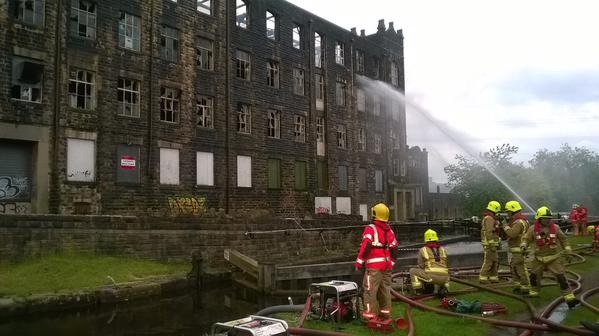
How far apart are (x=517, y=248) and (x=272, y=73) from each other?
2480 centimetres

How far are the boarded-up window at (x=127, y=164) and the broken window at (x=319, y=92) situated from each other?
639 inches

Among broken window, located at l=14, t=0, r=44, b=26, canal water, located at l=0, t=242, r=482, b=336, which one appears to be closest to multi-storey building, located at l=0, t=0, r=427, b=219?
broken window, located at l=14, t=0, r=44, b=26

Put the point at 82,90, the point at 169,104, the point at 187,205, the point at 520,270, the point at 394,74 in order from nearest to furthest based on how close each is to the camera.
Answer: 1. the point at 520,270
2. the point at 82,90
3. the point at 187,205
4. the point at 169,104
5. the point at 394,74

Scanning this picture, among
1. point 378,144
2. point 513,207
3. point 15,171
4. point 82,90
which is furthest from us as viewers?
point 378,144

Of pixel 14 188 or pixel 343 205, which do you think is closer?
pixel 14 188

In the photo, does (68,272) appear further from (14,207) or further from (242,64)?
(242,64)

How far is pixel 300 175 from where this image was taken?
35.2m

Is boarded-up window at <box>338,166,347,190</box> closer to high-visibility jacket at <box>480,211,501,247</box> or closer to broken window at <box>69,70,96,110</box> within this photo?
broken window at <box>69,70,96,110</box>

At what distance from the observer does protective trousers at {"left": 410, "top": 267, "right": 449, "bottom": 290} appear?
10641mm

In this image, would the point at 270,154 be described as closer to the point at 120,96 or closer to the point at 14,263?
the point at 120,96

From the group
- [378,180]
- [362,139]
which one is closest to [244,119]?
[362,139]

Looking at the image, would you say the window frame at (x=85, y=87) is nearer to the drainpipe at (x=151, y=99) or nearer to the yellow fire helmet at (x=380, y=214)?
the drainpipe at (x=151, y=99)

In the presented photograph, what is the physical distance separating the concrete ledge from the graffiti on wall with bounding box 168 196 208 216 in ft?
27.9

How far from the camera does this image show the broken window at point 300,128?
35388 millimetres
